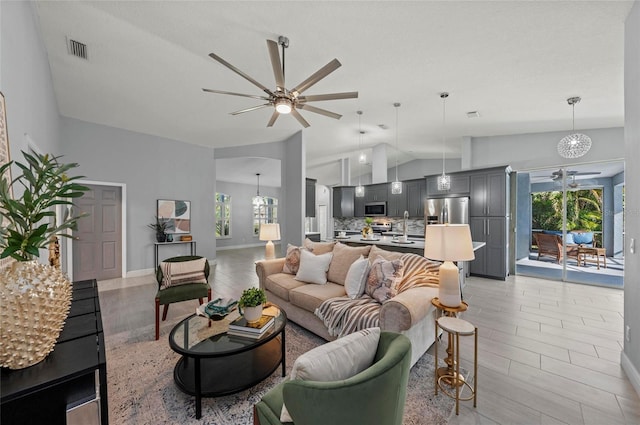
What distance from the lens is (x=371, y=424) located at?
3.22 feet

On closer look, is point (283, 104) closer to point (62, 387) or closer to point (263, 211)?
point (62, 387)

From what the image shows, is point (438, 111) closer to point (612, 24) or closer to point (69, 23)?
point (612, 24)

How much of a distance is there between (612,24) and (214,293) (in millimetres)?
5775

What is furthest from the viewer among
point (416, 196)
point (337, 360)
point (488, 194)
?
point (416, 196)

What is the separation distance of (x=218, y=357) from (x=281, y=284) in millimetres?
1357

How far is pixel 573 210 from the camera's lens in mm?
5211

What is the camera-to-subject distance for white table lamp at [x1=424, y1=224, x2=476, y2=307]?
2.06 meters

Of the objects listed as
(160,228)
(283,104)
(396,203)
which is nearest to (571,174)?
(396,203)

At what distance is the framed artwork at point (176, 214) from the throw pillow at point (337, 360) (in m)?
5.85

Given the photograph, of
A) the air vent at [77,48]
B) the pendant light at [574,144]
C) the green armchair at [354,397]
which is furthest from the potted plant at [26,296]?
the pendant light at [574,144]

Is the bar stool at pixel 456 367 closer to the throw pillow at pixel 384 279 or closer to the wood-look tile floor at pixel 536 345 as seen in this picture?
the wood-look tile floor at pixel 536 345

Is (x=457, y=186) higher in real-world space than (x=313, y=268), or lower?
higher

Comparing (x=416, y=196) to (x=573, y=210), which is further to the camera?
(x=416, y=196)

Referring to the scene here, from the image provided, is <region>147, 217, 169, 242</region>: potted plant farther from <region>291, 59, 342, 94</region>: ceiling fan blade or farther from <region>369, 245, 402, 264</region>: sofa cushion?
<region>369, 245, 402, 264</region>: sofa cushion
